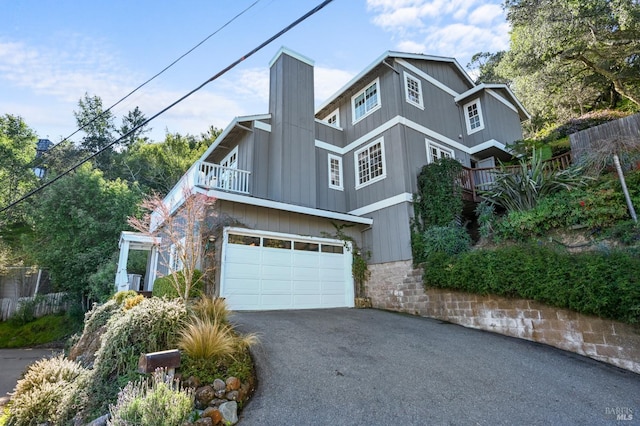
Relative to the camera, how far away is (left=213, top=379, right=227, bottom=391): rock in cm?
405

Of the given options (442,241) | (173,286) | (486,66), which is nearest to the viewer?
(173,286)

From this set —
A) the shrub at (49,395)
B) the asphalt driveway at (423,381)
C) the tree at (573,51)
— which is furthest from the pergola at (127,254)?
the tree at (573,51)

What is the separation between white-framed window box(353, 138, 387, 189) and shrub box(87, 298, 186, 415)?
8395 millimetres

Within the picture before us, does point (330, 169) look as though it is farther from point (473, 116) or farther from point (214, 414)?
point (214, 414)

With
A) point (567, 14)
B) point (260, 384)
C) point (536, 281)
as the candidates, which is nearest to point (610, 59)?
point (567, 14)

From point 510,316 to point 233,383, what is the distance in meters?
6.12

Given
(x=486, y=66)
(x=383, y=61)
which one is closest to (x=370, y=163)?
(x=383, y=61)

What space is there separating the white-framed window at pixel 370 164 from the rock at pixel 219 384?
8879mm

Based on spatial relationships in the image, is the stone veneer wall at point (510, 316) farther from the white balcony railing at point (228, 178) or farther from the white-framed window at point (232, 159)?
the white-framed window at point (232, 159)

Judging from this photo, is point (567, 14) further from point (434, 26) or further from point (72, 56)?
point (72, 56)

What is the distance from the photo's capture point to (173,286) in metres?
8.71

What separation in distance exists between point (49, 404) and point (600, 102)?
28.4 meters

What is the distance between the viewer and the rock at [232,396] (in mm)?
3960

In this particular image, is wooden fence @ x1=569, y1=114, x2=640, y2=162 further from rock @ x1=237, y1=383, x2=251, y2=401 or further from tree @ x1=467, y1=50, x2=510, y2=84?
tree @ x1=467, y1=50, x2=510, y2=84
